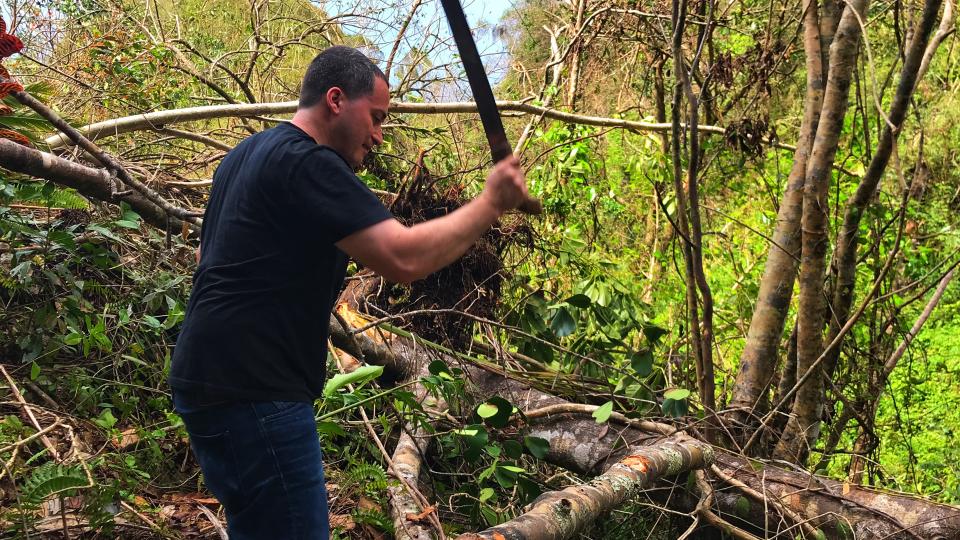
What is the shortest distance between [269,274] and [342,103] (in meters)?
0.47

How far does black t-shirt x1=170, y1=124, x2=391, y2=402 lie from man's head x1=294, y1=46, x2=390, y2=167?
4.6 inches

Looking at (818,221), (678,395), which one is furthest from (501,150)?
(818,221)

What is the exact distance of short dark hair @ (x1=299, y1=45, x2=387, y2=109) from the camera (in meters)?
1.95

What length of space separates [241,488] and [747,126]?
4.03 metres

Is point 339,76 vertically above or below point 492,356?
above

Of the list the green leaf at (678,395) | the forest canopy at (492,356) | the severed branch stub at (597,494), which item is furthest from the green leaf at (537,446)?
the green leaf at (678,395)

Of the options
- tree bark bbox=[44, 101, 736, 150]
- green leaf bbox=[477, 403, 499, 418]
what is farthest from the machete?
tree bark bbox=[44, 101, 736, 150]

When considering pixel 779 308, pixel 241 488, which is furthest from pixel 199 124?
pixel 241 488

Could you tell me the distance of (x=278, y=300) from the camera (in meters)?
1.80

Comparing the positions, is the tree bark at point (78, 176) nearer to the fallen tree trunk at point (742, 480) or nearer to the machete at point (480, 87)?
the fallen tree trunk at point (742, 480)

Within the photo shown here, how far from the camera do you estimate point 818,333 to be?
3.86 m

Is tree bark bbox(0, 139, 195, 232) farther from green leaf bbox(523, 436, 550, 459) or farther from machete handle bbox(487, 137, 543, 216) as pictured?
machete handle bbox(487, 137, 543, 216)

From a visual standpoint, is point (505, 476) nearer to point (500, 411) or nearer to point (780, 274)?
point (500, 411)

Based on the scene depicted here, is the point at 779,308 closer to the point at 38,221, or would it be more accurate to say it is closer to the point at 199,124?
the point at 38,221
